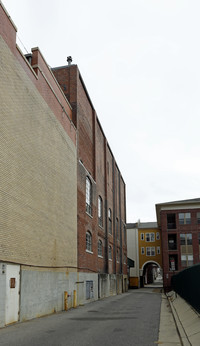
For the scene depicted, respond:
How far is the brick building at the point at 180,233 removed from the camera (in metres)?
55.0

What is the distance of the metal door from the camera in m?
12.9

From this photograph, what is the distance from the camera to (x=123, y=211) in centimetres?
5222

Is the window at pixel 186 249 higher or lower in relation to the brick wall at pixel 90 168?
lower

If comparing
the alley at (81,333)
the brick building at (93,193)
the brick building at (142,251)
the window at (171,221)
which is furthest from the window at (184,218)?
the alley at (81,333)

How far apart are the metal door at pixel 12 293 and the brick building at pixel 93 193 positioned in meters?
10.5

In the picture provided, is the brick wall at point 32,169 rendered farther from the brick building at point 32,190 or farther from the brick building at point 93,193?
the brick building at point 93,193

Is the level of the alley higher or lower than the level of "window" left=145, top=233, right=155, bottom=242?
lower

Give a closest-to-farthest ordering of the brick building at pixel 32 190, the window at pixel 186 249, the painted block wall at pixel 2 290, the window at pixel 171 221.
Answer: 1. the painted block wall at pixel 2 290
2. the brick building at pixel 32 190
3. the window at pixel 186 249
4. the window at pixel 171 221

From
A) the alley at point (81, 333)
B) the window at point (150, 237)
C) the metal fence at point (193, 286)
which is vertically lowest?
the alley at point (81, 333)

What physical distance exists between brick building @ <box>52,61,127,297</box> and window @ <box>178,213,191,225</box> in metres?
17.1

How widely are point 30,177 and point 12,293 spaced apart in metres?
5.14

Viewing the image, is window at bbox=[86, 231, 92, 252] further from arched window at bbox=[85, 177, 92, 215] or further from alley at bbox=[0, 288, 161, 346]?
alley at bbox=[0, 288, 161, 346]

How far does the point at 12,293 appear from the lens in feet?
44.0

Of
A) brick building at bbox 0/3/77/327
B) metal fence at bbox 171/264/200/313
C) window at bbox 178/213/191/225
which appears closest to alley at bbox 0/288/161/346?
brick building at bbox 0/3/77/327
